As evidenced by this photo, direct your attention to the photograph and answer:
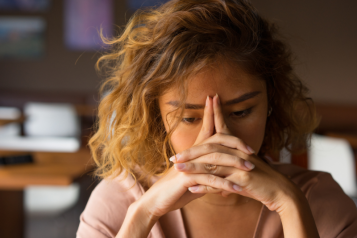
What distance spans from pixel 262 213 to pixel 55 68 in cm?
545

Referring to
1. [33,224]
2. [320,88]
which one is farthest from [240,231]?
[320,88]

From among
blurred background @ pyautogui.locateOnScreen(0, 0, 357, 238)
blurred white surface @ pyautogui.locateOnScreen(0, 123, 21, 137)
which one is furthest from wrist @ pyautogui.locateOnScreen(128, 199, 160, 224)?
blurred white surface @ pyautogui.locateOnScreen(0, 123, 21, 137)

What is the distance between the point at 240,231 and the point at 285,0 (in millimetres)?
5107

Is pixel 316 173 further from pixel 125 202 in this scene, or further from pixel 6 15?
pixel 6 15

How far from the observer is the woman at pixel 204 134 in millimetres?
977

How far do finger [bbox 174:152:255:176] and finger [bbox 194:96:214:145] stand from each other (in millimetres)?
75

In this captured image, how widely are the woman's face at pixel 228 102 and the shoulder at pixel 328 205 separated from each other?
12.6 inches

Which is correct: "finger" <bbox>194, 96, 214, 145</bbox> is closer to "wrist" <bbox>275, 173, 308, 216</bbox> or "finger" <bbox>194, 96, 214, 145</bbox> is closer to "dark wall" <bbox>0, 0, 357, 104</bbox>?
"wrist" <bbox>275, 173, 308, 216</bbox>

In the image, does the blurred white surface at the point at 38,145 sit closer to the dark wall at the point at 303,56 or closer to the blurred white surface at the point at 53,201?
the blurred white surface at the point at 53,201

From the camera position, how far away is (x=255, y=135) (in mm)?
1057

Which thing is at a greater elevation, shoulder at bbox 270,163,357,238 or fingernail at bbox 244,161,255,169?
fingernail at bbox 244,161,255,169

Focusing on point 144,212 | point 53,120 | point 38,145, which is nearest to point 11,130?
point 53,120

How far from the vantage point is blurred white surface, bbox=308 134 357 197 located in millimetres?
2375

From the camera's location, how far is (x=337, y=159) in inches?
95.5
